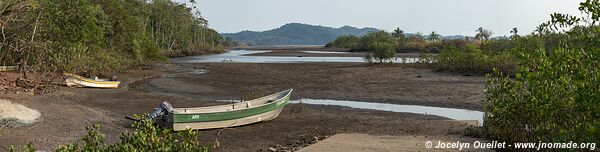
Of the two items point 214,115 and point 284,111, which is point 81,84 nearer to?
point 284,111

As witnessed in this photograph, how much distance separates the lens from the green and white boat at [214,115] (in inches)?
600

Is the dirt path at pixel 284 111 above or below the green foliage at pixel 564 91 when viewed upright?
below

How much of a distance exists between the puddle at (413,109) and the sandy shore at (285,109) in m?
0.87

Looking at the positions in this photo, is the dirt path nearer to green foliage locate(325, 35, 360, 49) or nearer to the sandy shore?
the sandy shore

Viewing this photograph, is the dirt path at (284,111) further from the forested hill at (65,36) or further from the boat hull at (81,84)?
the forested hill at (65,36)

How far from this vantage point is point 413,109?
22.7m

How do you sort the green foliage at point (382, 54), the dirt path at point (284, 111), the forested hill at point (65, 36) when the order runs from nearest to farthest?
the dirt path at point (284, 111) → the forested hill at point (65, 36) → the green foliage at point (382, 54)

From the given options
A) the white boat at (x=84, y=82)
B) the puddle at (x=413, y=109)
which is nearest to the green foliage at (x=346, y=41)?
the white boat at (x=84, y=82)

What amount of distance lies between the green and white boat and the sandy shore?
27 centimetres

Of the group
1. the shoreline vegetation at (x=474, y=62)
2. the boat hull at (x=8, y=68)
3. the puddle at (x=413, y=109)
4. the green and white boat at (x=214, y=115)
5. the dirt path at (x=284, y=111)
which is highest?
the shoreline vegetation at (x=474, y=62)

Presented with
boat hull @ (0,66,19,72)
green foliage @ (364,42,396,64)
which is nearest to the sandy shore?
boat hull @ (0,66,19,72)

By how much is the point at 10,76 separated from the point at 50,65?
5.76 feet

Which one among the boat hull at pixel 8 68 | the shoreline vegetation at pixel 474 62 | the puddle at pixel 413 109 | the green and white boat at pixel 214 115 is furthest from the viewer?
the boat hull at pixel 8 68

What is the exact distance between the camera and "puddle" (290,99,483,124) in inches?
809
